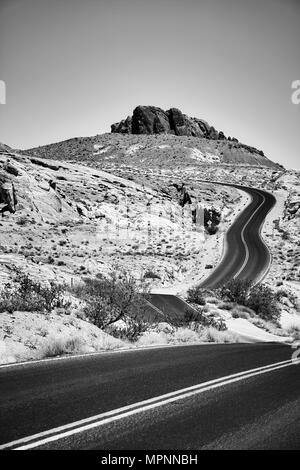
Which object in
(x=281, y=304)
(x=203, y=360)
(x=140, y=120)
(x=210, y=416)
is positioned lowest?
(x=281, y=304)

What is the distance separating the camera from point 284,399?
18.6 feet

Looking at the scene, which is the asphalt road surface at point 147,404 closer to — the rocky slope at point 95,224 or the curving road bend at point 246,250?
the rocky slope at point 95,224

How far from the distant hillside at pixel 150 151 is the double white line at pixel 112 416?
99.0 meters

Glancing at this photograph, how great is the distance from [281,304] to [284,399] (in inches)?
898

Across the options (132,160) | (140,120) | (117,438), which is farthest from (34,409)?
(140,120)

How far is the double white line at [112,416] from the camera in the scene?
3.69 metres

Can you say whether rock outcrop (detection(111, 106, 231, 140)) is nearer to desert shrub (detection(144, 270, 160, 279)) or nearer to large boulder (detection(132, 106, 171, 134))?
large boulder (detection(132, 106, 171, 134))

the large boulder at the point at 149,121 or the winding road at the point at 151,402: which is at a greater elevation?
the large boulder at the point at 149,121

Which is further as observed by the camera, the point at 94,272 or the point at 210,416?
the point at 94,272

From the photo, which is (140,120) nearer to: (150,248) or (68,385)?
(150,248)

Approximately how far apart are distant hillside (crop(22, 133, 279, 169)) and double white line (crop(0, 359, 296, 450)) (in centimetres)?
9900

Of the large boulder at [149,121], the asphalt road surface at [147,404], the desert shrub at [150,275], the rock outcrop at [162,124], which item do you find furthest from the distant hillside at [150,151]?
the asphalt road surface at [147,404]

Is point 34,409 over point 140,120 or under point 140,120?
under

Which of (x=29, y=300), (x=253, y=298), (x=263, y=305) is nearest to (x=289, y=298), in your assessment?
(x=253, y=298)
